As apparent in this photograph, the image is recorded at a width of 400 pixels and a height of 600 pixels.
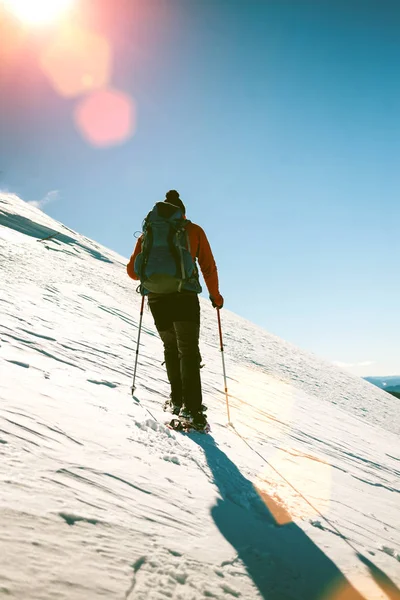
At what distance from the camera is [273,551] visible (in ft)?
5.96

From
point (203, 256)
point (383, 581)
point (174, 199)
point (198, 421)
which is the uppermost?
point (174, 199)

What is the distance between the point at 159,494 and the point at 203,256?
8.26 feet

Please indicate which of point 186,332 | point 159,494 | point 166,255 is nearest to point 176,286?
Result: point 166,255

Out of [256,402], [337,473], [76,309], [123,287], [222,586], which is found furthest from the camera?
[123,287]

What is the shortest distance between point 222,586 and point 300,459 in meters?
2.48

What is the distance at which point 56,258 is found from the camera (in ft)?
46.8

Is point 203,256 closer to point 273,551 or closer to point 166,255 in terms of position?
point 166,255

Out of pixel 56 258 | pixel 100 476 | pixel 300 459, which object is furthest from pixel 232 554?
pixel 56 258

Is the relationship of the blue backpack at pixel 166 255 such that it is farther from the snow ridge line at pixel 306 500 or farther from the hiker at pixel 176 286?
the snow ridge line at pixel 306 500

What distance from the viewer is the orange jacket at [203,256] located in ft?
12.8

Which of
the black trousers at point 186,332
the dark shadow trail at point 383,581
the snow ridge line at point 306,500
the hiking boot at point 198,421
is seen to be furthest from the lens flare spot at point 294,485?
the black trousers at point 186,332

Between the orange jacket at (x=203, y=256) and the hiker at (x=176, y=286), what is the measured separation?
6 cm

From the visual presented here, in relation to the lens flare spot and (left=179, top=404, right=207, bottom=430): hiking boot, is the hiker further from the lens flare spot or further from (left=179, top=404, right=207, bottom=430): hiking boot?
the lens flare spot

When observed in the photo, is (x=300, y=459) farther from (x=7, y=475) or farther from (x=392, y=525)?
(x=7, y=475)
